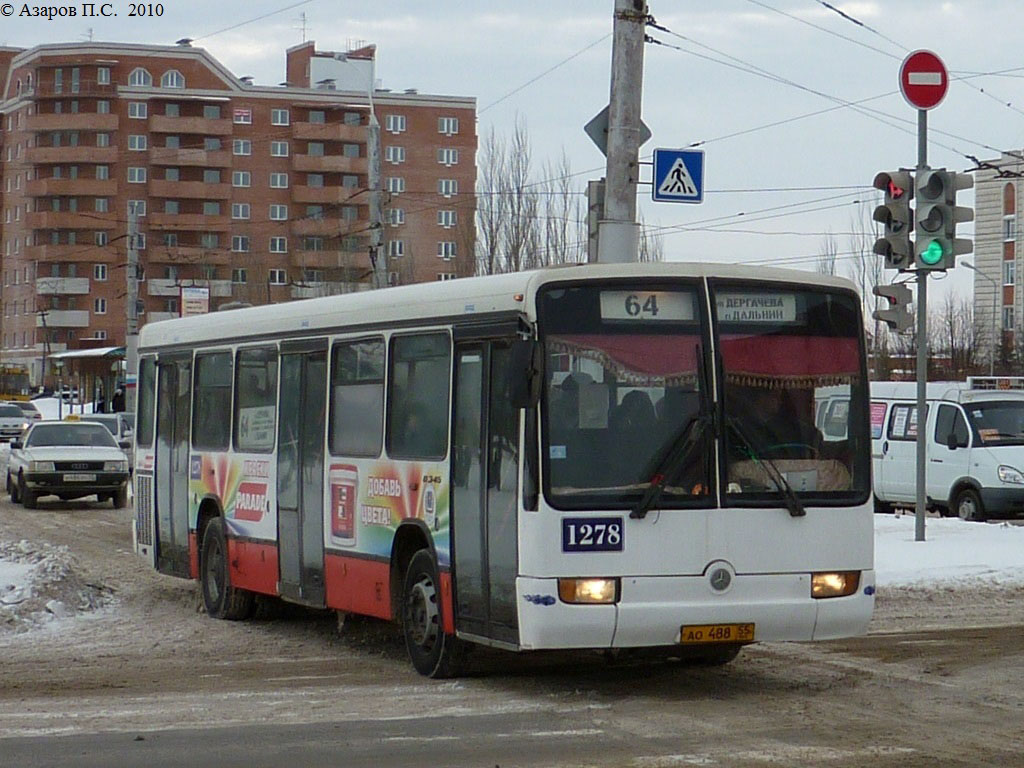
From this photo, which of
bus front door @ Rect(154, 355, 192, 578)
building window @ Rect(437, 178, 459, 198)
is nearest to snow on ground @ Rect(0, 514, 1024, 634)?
bus front door @ Rect(154, 355, 192, 578)

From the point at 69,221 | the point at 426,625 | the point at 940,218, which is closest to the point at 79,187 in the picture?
the point at 69,221

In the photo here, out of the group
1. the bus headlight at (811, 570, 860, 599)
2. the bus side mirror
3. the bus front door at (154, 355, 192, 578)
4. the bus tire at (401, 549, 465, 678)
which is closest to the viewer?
the bus side mirror

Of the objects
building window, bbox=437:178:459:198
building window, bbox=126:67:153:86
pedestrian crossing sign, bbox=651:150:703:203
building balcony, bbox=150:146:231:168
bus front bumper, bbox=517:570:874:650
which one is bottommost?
bus front bumper, bbox=517:570:874:650

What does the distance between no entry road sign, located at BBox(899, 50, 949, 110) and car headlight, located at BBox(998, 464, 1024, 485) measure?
7.44 meters

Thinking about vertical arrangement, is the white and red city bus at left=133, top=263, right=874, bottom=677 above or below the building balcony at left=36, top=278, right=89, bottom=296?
below

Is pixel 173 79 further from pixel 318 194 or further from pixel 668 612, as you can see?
pixel 668 612

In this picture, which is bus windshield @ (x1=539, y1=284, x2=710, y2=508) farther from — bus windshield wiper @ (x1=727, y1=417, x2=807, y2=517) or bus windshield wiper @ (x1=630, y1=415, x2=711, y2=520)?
bus windshield wiper @ (x1=727, y1=417, x2=807, y2=517)

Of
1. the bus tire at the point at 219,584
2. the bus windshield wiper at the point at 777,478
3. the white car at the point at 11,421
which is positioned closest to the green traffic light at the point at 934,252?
the bus tire at the point at 219,584

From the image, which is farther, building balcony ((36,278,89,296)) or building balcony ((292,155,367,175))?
building balcony ((292,155,367,175))

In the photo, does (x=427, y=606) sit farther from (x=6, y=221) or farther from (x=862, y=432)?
(x=6, y=221)

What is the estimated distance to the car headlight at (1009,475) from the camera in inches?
975

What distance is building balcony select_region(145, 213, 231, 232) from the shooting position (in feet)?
354

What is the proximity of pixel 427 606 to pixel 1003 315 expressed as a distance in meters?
72.6

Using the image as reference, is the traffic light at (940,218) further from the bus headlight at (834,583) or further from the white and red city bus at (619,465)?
the bus headlight at (834,583)
